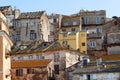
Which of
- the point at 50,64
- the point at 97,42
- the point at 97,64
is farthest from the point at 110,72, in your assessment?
the point at 97,42

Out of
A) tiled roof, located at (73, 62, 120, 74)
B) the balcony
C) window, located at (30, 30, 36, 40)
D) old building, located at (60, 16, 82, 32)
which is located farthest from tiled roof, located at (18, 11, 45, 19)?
tiled roof, located at (73, 62, 120, 74)

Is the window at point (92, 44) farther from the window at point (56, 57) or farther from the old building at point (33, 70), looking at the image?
the old building at point (33, 70)

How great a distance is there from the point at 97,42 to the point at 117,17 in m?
9.54

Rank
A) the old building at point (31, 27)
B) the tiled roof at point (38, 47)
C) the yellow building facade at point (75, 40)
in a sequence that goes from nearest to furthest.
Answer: the tiled roof at point (38, 47) < the yellow building facade at point (75, 40) < the old building at point (31, 27)

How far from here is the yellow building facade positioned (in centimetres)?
10898

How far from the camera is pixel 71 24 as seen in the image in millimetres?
122625

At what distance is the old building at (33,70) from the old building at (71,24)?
29.2 metres

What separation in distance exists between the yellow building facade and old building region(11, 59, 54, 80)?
1644 cm

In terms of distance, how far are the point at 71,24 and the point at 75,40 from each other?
13.6 meters

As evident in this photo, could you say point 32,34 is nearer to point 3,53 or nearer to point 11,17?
point 11,17

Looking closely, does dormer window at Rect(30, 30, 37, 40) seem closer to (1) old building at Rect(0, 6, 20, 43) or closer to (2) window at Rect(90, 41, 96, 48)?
(1) old building at Rect(0, 6, 20, 43)

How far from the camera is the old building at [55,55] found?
95.8 m

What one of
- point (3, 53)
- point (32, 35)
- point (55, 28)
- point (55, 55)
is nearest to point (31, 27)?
point (32, 35)

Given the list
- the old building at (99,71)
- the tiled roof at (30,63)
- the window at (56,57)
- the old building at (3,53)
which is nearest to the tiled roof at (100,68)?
the old building at (99,71)
